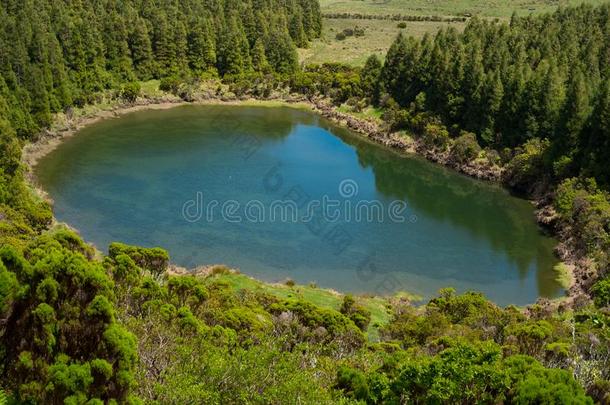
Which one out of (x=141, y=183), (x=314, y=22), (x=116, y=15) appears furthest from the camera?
(x=314, y=22)

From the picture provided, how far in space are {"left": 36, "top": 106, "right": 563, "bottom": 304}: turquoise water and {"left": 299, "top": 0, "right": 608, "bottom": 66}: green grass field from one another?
37.9 metres

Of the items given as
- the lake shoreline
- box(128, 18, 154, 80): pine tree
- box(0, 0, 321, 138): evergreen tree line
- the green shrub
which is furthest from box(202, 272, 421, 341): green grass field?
box(128, 18, 154, 80): pine tree

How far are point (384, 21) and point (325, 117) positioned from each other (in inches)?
2616

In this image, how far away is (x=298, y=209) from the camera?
64.2 m

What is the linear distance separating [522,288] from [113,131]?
56208 mm

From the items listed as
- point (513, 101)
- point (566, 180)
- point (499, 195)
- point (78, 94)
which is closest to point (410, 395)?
point (566, 180)

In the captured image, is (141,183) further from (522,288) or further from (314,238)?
(522,288)

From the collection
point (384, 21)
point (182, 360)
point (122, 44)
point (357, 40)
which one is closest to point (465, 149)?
point (122, 44)

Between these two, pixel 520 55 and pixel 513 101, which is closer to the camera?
pixel 513 101

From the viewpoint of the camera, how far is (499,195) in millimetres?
73188

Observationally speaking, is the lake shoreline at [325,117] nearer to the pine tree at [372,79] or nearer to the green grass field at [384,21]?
the pine tree at [372,79]

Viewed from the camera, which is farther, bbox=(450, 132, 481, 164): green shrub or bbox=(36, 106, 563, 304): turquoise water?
bbox=(450, 132, 481, 164): green shrub

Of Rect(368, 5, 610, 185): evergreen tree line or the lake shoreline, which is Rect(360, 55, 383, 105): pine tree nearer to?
Rect(368, 5, 610, 185): evergreen tree line

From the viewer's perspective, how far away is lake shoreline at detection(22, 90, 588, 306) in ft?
182
